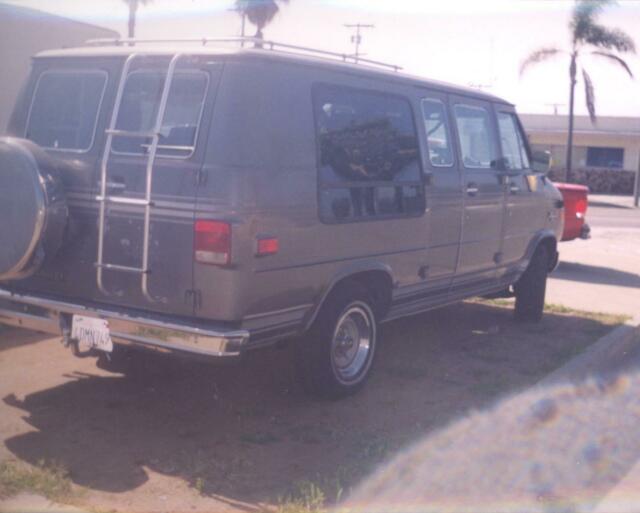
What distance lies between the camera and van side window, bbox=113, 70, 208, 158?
5.20 metres

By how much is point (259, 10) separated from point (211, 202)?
28360mm

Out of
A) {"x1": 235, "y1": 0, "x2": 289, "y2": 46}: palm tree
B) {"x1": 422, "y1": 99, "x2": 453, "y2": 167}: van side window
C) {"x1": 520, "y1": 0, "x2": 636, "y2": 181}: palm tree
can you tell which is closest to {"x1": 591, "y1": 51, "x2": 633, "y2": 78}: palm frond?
{"x1": 520, "y1": 0, "x2": 636, "y2": 181}: palm tree

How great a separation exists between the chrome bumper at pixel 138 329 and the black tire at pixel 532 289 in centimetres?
478

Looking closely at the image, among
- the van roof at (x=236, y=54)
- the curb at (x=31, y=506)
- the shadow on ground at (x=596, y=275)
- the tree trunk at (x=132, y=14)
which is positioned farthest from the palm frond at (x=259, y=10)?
the curb at (x=31, y=506)

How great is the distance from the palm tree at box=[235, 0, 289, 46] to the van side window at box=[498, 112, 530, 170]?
2384 cm

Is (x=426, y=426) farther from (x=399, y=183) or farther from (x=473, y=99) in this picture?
(x=473, y=99)

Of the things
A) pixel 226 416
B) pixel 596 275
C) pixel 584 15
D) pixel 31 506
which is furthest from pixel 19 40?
pixel 584 15

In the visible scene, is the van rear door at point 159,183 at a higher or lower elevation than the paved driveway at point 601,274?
higher

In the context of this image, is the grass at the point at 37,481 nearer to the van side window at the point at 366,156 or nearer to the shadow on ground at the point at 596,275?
the van side window at the point at 366,156

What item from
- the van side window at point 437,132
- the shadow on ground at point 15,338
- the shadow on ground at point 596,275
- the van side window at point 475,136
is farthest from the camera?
the shadow on ground at point 596,275

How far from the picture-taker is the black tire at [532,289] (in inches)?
359

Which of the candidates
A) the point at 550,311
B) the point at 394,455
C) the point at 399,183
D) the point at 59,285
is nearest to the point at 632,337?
the point at 550,311

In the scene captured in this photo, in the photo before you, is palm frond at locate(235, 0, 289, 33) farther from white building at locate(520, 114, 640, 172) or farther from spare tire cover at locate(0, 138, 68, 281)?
spare tire cover at locate(0, 138, 68, 281)

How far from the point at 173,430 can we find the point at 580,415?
286cm
